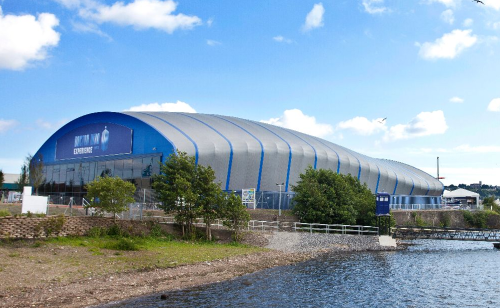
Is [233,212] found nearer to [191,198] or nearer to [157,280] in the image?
[191,198]

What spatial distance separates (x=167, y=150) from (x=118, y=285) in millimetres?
32788

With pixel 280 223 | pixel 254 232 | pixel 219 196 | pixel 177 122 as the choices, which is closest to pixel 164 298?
pixel 219 196

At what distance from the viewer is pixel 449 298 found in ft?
78.1

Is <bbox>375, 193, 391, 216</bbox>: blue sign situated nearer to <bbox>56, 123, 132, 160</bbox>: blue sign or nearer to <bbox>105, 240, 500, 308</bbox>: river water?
<bbox>105, 240, 500, 308</bbox>: river water

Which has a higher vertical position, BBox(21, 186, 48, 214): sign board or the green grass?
BBox(21, 186, 48, 214): sign board

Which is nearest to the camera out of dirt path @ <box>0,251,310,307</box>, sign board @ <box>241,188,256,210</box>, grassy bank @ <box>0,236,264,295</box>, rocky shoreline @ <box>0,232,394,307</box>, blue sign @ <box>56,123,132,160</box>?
dirt path @ <box>0,251,310,307</box>

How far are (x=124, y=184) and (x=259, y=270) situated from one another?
12481 mm

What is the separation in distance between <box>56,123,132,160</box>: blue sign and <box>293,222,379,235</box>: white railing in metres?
23.2

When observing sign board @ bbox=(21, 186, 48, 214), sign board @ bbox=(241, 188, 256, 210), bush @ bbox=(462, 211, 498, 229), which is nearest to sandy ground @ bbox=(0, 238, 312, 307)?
sign board @ bbox=(21, 186, 48, 214)

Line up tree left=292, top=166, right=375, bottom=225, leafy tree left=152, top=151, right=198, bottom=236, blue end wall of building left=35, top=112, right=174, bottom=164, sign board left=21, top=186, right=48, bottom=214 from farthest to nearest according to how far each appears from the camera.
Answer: blue end wall of building left=35, top=112, right=174, bottom=164 → tree left=292, top=166, right=375, bottom=225 → leafy tree left=152, top=151, right=198, bottom=236 → sign board left=21, top=186, right=48, bottom=214

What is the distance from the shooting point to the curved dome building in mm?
56500

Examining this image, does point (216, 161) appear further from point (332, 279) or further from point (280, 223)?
point (332, 279)

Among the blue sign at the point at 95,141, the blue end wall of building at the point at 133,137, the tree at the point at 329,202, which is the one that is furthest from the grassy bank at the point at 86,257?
the blue sign at the point at 95,141

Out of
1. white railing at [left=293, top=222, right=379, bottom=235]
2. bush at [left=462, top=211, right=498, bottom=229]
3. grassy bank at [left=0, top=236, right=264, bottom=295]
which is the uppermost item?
bush at [left=462, top=211, right=498, bottom=229]
